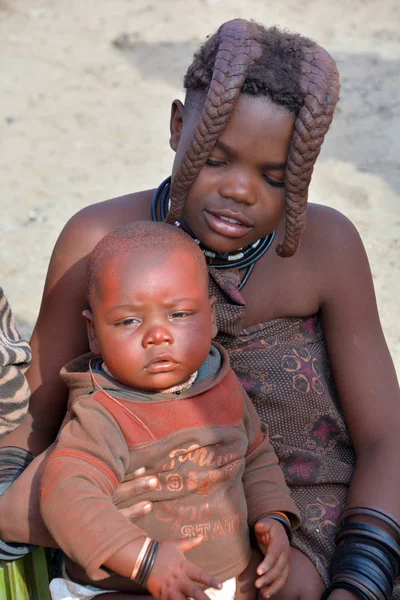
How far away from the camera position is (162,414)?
2049 millimetres

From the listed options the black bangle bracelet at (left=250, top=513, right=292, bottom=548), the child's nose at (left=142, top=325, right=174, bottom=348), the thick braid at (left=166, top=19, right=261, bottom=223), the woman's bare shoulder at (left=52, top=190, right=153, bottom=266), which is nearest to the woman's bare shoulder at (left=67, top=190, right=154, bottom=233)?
the woman's bare shoulder at (left=52, top=190, right=153, bottom=266)

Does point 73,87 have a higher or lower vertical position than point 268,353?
lower

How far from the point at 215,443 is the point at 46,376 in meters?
0.64

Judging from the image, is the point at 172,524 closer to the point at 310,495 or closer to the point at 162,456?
the point at 162,456

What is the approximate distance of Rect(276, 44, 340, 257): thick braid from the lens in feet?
7.01

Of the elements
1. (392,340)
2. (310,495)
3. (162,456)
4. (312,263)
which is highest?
(312,263)

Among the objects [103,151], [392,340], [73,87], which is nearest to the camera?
[392,340]

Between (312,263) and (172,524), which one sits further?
(312,263)

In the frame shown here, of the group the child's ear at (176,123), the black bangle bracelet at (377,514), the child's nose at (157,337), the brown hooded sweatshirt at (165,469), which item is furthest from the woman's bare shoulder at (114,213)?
the black bangle bracelet at (377,514)

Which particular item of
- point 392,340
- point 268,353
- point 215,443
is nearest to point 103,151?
point 392,340

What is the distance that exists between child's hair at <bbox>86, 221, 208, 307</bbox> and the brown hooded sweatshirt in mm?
236

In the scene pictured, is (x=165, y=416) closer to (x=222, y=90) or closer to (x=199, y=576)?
(x=199, y=576)

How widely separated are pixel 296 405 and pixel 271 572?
563 millimetres

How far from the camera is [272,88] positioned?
7.02ft
